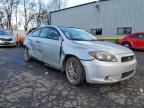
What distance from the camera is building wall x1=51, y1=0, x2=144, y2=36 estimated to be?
16281 millimetres

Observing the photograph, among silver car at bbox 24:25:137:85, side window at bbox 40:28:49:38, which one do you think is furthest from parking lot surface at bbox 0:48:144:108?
side window at bbox 40:28:49:38

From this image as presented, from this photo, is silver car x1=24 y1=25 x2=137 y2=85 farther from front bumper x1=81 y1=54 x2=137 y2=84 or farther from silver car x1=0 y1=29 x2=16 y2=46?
silver car x1=0 y1=29 x2=16 y2=46

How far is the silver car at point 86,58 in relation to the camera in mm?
4113

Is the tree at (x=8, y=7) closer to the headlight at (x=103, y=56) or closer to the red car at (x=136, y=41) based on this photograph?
the red car at (x=136, y=41)

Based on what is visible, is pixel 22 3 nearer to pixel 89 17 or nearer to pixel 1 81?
pixel 89 17

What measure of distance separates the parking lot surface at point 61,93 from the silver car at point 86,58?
0.29m

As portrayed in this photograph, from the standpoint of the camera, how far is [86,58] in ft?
13.9

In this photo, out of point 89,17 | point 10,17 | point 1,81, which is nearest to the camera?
point 1,81

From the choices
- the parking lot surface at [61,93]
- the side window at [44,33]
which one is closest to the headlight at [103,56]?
the parking lot surface at [61,93]

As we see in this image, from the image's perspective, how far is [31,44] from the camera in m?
6.90

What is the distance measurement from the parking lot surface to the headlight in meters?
0.75

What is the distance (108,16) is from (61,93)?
50.5ft

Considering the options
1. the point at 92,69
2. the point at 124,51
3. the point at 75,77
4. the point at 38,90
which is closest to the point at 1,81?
the point at 38,90

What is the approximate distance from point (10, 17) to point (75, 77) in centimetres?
4051
